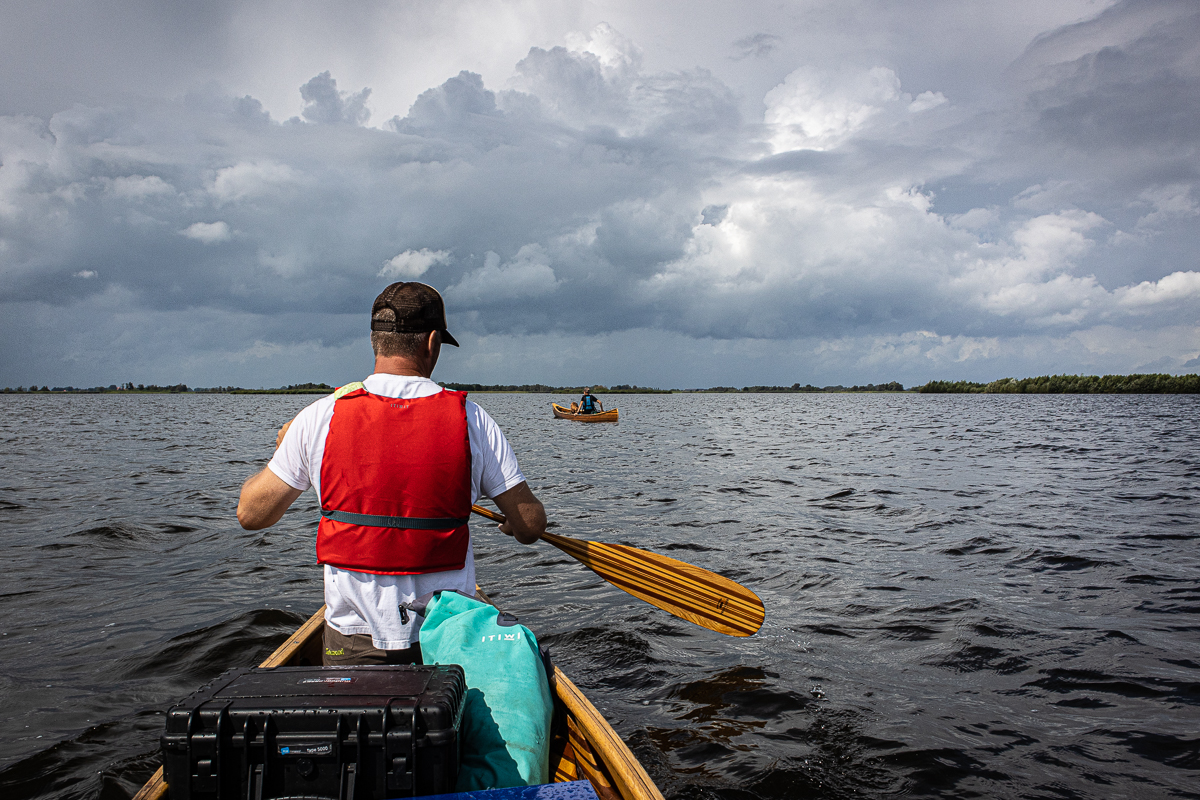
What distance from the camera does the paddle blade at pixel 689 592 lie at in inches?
229

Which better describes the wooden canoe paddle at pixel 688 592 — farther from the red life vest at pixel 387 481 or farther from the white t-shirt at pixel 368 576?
the red life vest at pixel 387 481

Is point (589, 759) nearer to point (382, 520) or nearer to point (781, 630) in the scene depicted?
point (382, 520)

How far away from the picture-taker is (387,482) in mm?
2990

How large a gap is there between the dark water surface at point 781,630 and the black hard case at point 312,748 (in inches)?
102

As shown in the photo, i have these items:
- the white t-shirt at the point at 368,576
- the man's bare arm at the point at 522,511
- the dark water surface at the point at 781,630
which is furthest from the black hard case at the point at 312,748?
the dark water surface at the point at 781,630

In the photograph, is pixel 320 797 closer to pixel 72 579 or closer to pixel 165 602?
pixel 165 602

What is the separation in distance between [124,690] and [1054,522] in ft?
46.4

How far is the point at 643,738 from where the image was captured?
490 cm

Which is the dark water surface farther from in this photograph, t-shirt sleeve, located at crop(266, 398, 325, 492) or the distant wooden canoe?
the distant wooden canoe

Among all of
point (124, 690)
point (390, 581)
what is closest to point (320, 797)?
point (390, 581)

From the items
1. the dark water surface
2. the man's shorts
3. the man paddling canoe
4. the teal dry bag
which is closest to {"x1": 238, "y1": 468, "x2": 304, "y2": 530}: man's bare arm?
the man paddling canoe

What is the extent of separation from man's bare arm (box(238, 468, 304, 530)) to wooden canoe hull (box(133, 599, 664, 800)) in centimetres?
115

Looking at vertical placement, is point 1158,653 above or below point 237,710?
below

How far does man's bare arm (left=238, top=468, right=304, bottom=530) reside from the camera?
10.0ft
